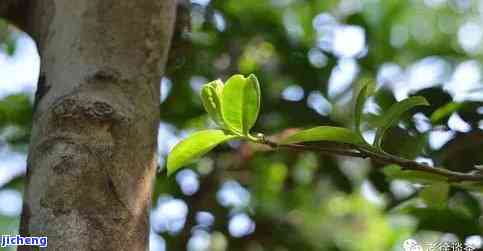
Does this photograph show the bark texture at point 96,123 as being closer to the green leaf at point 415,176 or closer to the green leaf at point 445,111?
the green leaf at point 415,176

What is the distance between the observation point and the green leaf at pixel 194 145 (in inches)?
22.2

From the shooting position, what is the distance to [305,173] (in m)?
1.25

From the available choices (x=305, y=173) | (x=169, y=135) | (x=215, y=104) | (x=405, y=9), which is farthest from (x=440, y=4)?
(x=215, y=104)

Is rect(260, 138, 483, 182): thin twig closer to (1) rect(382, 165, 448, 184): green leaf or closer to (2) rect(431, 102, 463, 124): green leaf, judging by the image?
(1) rect(382, 165, 448, 184): green leaf

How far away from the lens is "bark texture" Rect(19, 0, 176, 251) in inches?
19.9

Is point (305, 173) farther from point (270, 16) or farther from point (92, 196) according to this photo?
point (92, 196)

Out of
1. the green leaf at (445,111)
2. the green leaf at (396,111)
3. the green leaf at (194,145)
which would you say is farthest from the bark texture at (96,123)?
the green leaf at (445,111)

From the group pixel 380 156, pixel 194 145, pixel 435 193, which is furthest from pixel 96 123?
pixel 435 193

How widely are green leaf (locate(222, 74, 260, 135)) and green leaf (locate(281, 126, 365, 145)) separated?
0.04 meters

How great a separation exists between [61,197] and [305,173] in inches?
30.8

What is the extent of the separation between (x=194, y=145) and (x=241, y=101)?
2.0 inches

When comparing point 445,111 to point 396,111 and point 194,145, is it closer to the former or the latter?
point 396,111

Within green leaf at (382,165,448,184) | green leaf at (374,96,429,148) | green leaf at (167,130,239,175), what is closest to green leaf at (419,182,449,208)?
green leaf at (382,165,448,184)

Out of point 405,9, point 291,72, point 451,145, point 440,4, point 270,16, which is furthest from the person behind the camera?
point 440,4
